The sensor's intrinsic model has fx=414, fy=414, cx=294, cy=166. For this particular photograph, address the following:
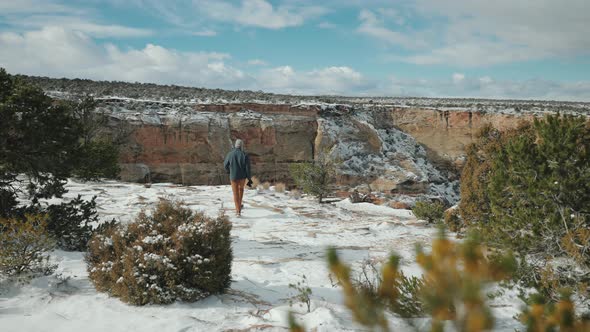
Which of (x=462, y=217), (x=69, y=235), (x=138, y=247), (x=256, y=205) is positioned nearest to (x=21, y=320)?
(x=138, y=247)

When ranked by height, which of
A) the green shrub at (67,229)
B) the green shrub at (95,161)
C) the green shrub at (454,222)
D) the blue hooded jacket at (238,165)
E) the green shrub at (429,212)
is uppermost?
the green shrub at (95,161)

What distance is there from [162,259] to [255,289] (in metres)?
1.27

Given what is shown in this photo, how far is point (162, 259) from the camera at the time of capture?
4.30 m

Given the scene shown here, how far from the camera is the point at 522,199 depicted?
547cm

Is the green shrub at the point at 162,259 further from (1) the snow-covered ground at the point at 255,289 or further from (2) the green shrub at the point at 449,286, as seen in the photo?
(2) the green shrub at the point at 449,286

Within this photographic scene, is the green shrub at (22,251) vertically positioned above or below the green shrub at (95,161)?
below

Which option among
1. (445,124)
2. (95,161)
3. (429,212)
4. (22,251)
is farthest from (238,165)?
(445,124)

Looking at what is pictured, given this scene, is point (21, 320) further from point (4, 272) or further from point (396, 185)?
point (396, 185)

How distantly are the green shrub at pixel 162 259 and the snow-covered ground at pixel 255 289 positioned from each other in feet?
0.45

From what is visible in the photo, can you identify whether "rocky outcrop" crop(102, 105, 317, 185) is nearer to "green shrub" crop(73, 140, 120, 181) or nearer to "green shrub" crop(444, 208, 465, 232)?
"green shrub" crop(73, 140, 120, 181)

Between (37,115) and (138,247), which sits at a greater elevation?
(37,115)

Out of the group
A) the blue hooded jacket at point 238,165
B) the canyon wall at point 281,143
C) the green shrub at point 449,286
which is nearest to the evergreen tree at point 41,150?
the blue hooded jacket at point 238,165

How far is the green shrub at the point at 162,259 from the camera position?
4211 mm

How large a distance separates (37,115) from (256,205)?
6.78 metres
